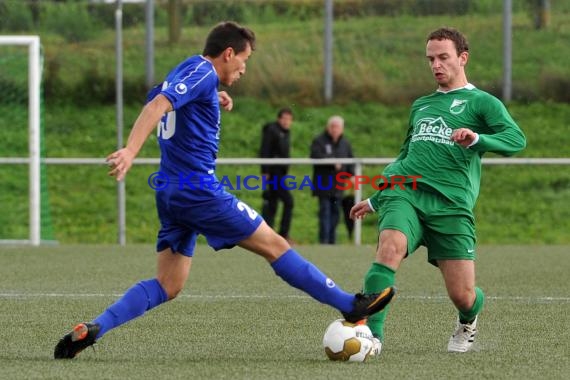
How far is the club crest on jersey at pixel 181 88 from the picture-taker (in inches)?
239

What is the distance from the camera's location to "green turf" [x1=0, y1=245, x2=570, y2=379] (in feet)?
19.9

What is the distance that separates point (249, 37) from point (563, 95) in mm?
17719

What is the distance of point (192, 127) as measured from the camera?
20.5ft

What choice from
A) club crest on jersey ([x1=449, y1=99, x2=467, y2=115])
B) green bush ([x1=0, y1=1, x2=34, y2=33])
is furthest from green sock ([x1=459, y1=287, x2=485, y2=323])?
green bush ([x1=0, y1=1, x2=34, y2=33])

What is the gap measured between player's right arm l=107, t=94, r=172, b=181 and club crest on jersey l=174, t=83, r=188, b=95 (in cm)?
8

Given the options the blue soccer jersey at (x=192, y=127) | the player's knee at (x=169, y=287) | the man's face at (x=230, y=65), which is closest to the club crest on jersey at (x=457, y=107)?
the man's face at (x=230, y=65)

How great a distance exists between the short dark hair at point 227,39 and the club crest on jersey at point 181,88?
0.37m

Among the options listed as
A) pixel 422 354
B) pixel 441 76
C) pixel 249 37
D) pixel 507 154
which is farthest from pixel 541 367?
pixel 249 37

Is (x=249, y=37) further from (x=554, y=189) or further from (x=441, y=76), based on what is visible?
(x=554, y=189)

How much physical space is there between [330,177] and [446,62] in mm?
10475

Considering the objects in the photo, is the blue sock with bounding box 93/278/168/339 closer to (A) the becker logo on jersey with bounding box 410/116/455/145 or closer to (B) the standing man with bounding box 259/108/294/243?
(A) the becker logo on jersey with bounding box 410/116/455/145

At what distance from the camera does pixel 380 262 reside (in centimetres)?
656

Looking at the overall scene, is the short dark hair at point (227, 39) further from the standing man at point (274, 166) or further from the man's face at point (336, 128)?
the standing man at point (274, 166)

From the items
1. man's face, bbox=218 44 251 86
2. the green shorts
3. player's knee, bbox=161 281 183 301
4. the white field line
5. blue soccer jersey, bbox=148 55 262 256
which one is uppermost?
man's face, bbox=218 44 251 86
